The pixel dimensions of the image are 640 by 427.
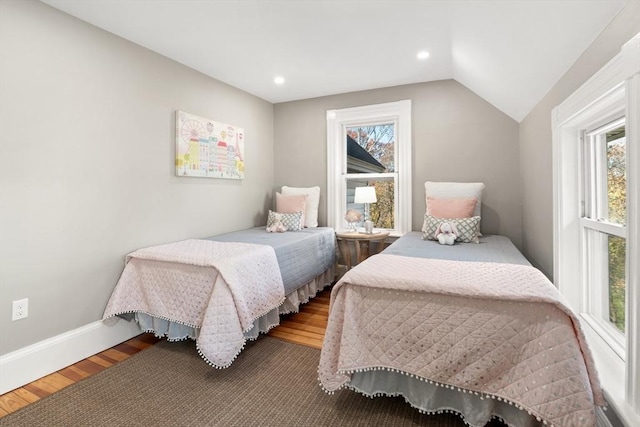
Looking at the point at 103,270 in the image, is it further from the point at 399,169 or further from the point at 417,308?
the point at 399,169

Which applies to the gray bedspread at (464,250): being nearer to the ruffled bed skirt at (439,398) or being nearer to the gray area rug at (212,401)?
the ruffled bed skirt at (439,398)

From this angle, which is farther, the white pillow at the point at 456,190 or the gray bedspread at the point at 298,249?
the white pillow at the point at 456,190

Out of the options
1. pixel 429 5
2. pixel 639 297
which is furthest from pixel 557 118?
pixel 639 297

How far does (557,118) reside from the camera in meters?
1.95

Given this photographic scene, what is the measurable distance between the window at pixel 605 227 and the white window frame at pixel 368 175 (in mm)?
1830

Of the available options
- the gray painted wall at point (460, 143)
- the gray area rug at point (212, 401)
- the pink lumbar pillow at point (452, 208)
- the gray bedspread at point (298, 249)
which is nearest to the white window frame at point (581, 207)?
the gray area rug at point (212, 401)

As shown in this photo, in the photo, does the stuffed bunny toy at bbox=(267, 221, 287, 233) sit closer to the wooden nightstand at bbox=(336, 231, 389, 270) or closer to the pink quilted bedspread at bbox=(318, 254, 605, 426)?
the wooden nightstand at bbox=(336, 231, 389, 270)

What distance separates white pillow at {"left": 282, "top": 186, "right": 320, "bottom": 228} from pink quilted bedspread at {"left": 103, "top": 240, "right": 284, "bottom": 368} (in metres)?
1.35

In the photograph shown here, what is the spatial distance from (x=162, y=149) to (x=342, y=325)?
220 centimetres

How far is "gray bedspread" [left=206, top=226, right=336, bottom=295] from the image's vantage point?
2.69 metres

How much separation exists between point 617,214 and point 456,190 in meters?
1.60

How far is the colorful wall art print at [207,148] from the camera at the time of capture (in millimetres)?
2895

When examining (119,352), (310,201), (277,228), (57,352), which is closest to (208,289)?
(119,352)

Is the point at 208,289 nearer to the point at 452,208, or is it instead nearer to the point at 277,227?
the point at 277,227
